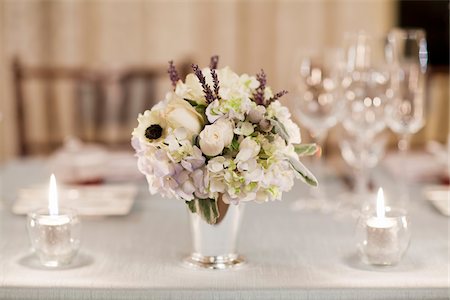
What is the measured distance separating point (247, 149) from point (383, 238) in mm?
275

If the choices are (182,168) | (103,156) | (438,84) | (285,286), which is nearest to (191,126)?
(182,168)

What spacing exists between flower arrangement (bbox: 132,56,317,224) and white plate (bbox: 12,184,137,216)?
16.5 inches

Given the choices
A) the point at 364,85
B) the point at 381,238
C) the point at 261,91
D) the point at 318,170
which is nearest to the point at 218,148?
the point at 261,91

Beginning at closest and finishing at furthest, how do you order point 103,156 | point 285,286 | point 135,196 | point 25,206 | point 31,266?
point 285,286 < point 31,266 < point 25,206 < point 135,196 < point 103,156

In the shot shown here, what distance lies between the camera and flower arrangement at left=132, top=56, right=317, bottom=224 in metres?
1.19

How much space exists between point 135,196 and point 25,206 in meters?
0.26

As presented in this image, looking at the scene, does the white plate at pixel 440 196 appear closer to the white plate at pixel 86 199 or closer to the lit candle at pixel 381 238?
the lit candle at pixel 381 238

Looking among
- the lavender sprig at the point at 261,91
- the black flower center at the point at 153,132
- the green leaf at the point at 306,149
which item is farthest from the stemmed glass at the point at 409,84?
the black flower center at the point at 153,132

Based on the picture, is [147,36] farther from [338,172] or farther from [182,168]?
[182,168]

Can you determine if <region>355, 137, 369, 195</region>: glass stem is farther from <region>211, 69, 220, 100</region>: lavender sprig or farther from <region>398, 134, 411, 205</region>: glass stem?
<region>211, 69, 220, 100</region>: lavender sprig

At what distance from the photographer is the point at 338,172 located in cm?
211

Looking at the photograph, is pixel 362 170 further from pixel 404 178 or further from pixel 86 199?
pixel 86 199

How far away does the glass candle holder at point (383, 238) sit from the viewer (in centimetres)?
127

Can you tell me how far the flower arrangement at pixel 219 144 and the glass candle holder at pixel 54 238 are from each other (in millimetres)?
160
